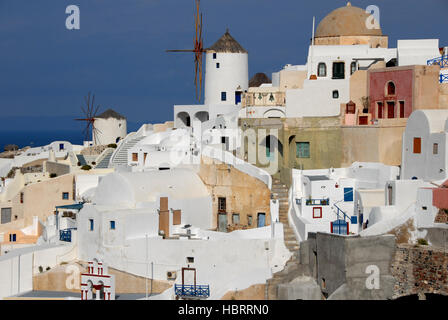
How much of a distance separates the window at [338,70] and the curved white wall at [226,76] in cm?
737

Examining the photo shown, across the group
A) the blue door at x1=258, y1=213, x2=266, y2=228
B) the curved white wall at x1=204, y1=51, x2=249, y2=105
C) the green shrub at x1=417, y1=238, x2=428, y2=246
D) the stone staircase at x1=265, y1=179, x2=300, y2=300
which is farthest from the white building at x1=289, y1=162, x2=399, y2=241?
the curved white wall at x1=204, y1=51, x2=249, y2=105

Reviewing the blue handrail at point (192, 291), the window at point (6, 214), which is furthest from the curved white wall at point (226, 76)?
the blue handrail at point (192, 291)

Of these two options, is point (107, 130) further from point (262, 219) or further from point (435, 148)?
point (435, 148)

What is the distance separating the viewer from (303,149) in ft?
134

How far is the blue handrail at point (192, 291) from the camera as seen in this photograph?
106 ft

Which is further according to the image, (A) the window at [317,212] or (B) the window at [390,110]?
(B) the window at [390,110]

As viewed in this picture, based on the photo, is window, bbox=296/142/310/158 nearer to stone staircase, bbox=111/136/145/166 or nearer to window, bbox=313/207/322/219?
window, bbox=313/207/322/219

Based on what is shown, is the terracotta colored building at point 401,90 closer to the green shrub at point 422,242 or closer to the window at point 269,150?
the window at point 269,150

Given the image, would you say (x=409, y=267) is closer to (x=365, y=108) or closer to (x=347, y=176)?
(x=347, y=176)

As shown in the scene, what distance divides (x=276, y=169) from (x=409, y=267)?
396 inches

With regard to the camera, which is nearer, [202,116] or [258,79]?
[202,116]

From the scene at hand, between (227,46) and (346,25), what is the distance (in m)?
7.62

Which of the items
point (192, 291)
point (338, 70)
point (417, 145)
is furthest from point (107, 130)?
point (192, 291)
